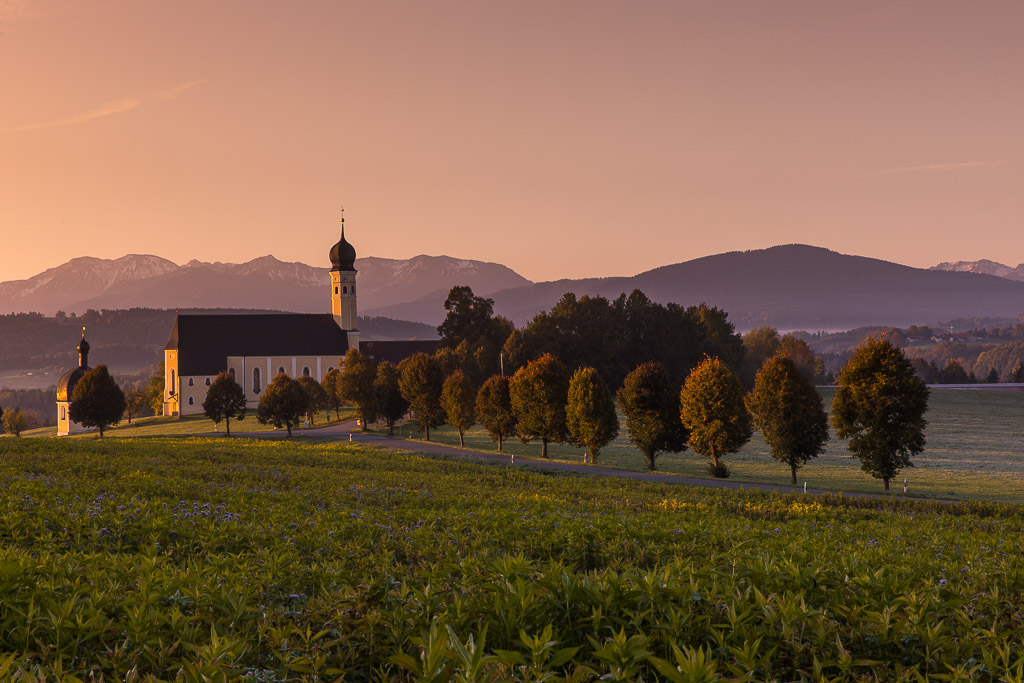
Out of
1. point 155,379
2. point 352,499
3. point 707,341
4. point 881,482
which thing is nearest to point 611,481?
point 352,499

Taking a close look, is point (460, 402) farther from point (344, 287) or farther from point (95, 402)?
point (344, 287)

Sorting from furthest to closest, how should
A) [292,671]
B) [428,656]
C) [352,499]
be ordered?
[352,499] < [292,671] < [428,656]

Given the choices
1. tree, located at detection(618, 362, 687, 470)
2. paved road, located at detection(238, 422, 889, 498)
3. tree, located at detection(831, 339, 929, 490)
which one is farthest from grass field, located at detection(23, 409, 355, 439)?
tree, located at detection(831, 339, 929, 490)

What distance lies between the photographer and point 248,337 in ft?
429

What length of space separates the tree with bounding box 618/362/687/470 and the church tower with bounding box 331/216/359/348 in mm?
86331

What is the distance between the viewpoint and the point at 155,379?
13588 centimetres

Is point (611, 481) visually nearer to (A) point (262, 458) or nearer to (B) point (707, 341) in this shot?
(A) point (262, 458)

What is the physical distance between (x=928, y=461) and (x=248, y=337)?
112448mm

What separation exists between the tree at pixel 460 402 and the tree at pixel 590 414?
551 inches

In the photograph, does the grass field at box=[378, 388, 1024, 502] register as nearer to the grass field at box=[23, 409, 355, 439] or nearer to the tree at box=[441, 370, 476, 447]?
the tree at box=[441, 370, 476, 447]

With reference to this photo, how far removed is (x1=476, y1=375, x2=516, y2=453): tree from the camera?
212ft

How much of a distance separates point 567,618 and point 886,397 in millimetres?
44713

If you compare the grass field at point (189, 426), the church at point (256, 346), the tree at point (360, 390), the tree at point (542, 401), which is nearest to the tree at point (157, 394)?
the church at point (256, 346)

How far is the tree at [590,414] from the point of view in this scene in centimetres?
5541
